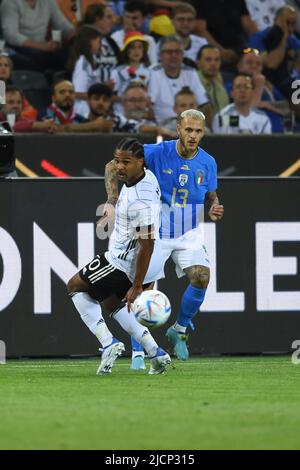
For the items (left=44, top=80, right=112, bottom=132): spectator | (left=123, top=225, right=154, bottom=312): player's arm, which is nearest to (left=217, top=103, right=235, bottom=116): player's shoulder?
(left=44, top=80, right=112, bottom=132): spectator

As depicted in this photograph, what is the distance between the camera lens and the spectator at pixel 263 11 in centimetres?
1831

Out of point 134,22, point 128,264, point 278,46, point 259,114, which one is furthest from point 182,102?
point 128,264

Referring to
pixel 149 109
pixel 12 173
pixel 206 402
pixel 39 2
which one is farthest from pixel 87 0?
pixel 206 402

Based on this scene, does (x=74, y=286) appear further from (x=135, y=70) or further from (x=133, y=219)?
(x=135, y=70)

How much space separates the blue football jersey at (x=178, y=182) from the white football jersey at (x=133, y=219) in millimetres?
1022

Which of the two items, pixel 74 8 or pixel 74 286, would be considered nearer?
pixel 74 286

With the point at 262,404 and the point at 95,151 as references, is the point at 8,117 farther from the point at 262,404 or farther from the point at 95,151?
the point at 262,404

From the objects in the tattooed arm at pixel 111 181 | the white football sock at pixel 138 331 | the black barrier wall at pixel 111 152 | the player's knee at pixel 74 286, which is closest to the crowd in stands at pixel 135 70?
the black barrier wall at pixel 111 152

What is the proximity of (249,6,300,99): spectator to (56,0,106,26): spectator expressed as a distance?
2.41 metres

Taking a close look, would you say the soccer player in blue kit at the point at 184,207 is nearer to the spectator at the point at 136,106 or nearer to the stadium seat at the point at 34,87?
the spectator at the point at 136,106

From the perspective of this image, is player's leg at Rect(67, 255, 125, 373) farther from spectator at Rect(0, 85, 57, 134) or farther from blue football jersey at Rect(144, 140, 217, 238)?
spectator at Rect(0, 85, 57, 134)

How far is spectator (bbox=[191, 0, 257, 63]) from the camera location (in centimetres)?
1827

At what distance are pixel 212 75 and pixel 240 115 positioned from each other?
0.99m

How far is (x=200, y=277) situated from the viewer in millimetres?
11453
